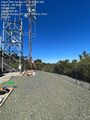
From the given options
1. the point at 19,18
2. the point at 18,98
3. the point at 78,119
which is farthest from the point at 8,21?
the point at 78,119

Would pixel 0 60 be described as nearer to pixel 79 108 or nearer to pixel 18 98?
pixel 18 98

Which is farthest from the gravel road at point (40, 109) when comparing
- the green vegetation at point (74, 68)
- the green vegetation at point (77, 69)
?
the green vegetation at point (77, 69)

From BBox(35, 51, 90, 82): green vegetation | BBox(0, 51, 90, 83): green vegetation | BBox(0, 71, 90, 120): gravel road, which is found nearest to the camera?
BBox(0, 71, 90, 120): gravel road

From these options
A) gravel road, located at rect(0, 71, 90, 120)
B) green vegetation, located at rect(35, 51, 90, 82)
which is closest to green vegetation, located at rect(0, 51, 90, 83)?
green vegetation, located at rect(35, 51, 90, 82)

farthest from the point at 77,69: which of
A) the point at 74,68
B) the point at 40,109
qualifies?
the point at 40,109

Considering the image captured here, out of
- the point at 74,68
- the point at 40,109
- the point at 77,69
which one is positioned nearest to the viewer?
the point at 40,109

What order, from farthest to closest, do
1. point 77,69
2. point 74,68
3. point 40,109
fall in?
point 74,68, point 77,69, point 40,109

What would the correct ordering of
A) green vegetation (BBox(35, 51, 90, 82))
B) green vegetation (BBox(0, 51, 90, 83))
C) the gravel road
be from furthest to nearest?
1. green vegetation (BBox(35, 51, 90, 82))
2. green vegetation (BBox(0, 51, 90, 83))
3. the gravel road

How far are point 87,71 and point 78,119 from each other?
50279 mm

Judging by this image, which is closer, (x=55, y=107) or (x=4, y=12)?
(x=55, y=107)

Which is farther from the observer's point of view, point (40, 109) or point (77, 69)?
point (77, 69)

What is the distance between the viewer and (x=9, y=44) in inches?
1767

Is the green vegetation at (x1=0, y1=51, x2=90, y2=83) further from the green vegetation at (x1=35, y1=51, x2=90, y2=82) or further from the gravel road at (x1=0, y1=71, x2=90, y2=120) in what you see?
the gravel road at (x1=0, y1=71, x2=90, y2=120)

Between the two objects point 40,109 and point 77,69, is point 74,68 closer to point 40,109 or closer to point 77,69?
point 77,69
